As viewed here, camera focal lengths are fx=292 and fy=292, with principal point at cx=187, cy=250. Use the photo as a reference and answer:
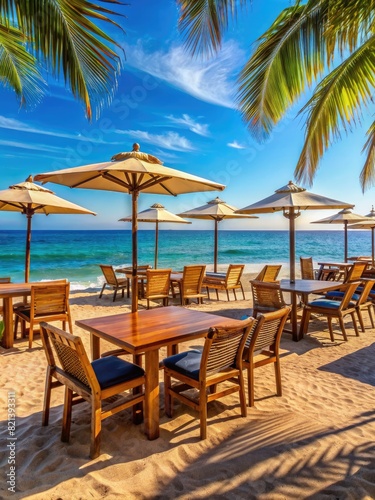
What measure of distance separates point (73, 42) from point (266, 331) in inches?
130

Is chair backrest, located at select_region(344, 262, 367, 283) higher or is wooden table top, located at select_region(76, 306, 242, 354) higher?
chair backrest, located at select_region(344, 262, 367, 283)

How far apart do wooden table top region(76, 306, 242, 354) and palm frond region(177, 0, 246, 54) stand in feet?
8.89

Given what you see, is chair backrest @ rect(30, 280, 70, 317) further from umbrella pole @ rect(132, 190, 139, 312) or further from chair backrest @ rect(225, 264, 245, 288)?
chair backrest @ rect(225, 264, 245, 288)

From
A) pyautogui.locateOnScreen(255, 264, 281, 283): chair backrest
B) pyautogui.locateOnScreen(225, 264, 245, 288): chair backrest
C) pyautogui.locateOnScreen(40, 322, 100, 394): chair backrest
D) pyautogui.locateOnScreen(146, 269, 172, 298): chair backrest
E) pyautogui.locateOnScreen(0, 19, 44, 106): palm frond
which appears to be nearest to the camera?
pyautogui.locateOnScreen(40, 322, 100, 394): chair backrest

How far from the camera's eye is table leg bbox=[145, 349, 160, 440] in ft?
Answer: 7.18

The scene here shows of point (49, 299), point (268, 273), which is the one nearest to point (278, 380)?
point (49, 299)

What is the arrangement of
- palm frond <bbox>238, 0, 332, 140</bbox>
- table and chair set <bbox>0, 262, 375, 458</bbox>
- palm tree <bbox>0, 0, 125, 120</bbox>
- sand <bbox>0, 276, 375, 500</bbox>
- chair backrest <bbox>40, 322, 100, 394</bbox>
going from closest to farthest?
sand <bbox>0, 276, 375, 500</bbox> < chair backrest <bbox>40, 322, 100, 394</bbox> < table and chair set <bbox>0, 262, 375, 458</bbox> < palm tree <bbox>0, 0, 125, 120</bbox> < palm frond <bbox>238, 0, 332, 140</bbox>

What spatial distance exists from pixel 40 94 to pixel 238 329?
14.4ft

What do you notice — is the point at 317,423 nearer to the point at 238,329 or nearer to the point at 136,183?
the point at 238,329

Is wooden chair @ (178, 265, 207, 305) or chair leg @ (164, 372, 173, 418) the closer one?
chair leg @ (164, 372, 173, 418)

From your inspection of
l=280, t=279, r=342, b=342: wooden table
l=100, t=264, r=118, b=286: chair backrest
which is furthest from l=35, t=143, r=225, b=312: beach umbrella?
l=100, t=264, r=118, b=286: chair backrest

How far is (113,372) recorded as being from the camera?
7.32 feet

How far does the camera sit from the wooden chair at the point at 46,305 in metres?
4.24

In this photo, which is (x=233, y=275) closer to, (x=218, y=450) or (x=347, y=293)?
(x=347, y=293)
